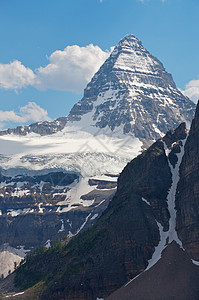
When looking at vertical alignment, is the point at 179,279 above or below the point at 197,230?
below

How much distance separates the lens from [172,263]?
639ft

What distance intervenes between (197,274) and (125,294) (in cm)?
2971

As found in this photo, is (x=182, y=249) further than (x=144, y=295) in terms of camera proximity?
Yes

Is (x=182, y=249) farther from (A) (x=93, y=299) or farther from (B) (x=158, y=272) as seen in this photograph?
(A) (x=93, y=299)

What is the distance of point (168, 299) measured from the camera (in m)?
180

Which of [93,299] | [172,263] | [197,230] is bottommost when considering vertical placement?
[93,299]

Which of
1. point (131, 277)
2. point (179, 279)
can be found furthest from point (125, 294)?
point (179, 279)

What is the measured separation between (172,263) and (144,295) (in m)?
18.5

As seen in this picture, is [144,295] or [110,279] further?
[110,279]

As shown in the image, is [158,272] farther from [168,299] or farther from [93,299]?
[93,299]

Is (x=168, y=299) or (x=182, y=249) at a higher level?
(x=182, y=249)

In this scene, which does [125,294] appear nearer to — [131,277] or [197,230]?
[131,277]

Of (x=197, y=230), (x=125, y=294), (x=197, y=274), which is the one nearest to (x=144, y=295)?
(x=125, y=294)

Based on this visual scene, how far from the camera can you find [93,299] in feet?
651
